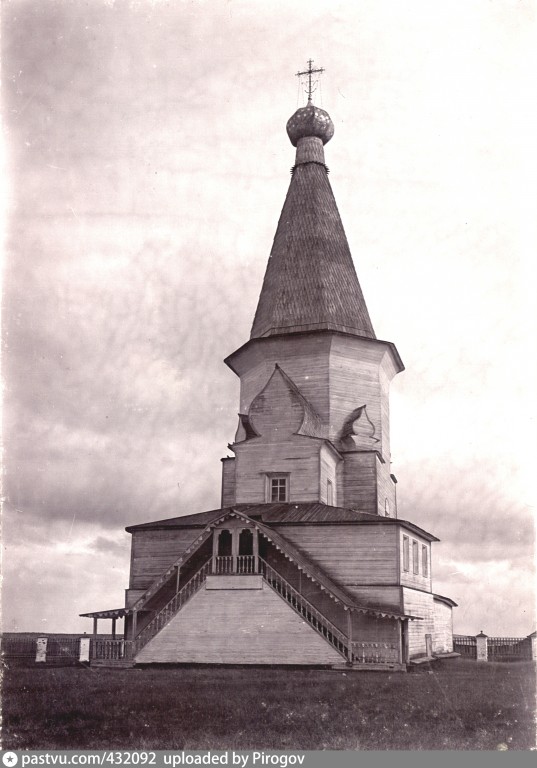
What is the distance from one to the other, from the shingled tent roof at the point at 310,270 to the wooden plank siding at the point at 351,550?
8.91 meters

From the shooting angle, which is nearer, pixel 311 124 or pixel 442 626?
pixel 442 626

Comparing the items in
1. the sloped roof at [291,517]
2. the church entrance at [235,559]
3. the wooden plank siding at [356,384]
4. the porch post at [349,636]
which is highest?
the wooden plank siding at [356,384]

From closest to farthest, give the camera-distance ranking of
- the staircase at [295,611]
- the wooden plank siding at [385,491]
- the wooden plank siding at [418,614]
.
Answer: the staircase at [295,611] → the wooden plank siding at [418,614] → the wooden plank siding at [385,491]

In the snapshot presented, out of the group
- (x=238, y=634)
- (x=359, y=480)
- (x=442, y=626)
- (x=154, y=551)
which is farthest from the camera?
(x=442, y=626)

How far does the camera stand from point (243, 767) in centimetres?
1169

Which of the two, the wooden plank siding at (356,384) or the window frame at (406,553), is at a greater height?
the wooden plank siding at (356,384)

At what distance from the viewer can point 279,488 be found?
→ 30781mm

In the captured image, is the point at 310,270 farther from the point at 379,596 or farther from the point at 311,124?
the point at 379,596

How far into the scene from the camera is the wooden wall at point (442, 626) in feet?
114

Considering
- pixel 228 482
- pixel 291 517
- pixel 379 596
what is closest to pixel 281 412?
pixel 228 482

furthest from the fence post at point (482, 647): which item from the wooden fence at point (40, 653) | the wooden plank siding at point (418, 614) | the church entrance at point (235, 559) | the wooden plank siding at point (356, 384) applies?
the wooden fence at point (40, 653)

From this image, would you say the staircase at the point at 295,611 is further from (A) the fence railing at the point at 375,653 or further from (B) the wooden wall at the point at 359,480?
(B) the wooden wall at the point at 359,480

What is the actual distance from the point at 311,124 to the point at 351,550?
2025cm

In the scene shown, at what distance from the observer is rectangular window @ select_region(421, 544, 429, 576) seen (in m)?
31.6
